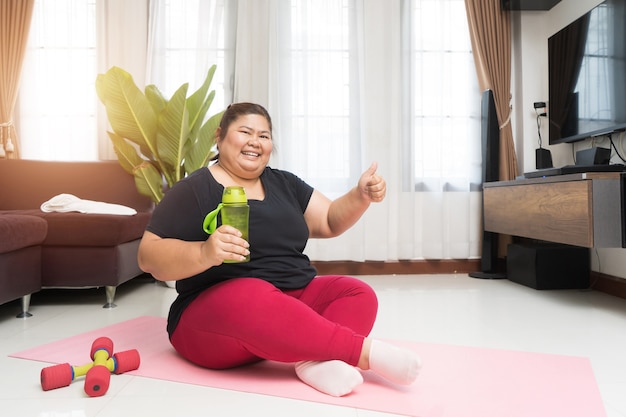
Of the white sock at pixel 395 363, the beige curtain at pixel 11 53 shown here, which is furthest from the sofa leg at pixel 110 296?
the white sock at pixel 395 363

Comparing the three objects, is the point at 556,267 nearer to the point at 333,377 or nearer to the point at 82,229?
the point at 333,377

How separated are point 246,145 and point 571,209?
1.71 meters

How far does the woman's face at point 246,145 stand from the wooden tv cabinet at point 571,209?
5.21 ft

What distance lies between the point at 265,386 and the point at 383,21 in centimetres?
294

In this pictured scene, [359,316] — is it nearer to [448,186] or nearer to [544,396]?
[544,396]

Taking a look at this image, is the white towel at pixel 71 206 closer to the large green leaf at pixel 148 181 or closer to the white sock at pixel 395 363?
the large green leaf at pixel 148 181

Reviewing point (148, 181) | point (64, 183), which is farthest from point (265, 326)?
point (64, 183)

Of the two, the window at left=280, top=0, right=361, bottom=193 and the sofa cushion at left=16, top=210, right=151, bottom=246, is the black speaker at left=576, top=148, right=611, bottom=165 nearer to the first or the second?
the window at left=280, top=0, right=361, bottom=193

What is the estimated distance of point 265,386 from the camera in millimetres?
1362

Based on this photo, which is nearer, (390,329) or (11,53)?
(390,329)

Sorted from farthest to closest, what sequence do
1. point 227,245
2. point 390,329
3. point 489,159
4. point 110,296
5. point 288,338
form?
point 489,159 → point 110,296 → point 390,329 → point 288,338 → point 227,245

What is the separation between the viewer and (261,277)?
4.78ft

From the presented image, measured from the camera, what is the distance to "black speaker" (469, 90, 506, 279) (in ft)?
11.4

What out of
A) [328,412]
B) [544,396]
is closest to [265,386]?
[328,412]
